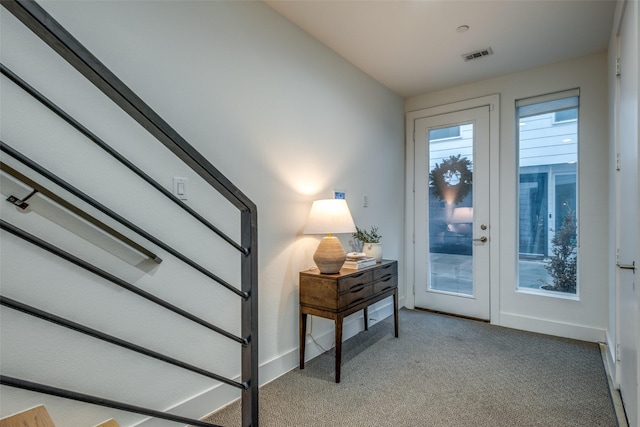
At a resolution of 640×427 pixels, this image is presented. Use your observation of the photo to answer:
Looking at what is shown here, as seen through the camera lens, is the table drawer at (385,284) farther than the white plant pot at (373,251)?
No

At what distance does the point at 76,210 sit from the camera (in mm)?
1325

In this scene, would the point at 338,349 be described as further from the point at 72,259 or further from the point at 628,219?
the point at 628,219

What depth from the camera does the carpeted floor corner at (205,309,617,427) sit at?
71.0 inches

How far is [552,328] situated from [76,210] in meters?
3.72

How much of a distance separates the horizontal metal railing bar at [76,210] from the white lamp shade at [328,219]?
104cm

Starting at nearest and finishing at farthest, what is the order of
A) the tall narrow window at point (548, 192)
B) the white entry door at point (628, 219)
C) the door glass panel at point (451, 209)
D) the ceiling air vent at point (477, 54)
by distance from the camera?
the white entry door at point (628, 219) < the ceiling air vent at point (477, 54) < the tall narrow window at point (548, 192) < the door glass panel at point (451, 209)

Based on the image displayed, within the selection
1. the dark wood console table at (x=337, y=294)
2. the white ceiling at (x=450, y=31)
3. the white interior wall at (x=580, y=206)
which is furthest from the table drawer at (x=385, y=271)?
the white ceiling at (x=450, y=31)

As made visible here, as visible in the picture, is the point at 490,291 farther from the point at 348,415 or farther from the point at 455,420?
the point at 348,415

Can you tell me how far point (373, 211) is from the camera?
3355mm

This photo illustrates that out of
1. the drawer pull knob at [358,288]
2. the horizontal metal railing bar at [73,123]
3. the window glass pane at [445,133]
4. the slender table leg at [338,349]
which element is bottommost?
the slender table leg at [338,349]

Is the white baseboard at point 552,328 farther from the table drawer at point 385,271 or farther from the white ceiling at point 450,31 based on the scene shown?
the white ceiling at point 450,31

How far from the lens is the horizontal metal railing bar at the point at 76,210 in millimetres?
1183

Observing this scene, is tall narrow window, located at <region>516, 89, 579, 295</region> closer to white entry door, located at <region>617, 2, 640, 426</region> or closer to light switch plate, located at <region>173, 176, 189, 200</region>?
white entry door, located at <region>617, 2, 640, 426</region>

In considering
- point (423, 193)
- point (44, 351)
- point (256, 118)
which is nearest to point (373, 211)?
point (423, 193)
